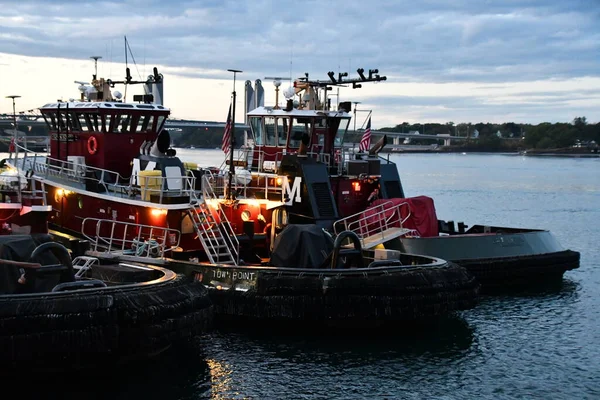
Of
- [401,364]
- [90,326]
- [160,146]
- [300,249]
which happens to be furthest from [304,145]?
[90,326]

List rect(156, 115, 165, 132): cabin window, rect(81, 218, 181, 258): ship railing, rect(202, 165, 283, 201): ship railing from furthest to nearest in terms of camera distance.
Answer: rect(156, 115, 165, 132): cabin window → rect(202, 165, 283, 201): ship railing → rect(81, 218, 181, 258): ship railing

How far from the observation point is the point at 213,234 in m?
19.5

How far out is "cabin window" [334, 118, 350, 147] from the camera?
27516 millimetres

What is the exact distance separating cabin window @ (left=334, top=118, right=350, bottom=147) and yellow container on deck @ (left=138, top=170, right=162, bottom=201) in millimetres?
8663

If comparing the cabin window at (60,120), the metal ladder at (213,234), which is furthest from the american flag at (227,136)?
the cabin window at (60,120)

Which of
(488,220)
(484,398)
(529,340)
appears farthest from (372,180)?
(488,220)

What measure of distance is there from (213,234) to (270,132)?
8.37 m

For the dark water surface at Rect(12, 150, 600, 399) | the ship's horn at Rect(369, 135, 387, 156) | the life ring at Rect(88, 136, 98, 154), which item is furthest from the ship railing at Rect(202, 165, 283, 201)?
the dark water surface at Rect(12, 150, 600, 399)

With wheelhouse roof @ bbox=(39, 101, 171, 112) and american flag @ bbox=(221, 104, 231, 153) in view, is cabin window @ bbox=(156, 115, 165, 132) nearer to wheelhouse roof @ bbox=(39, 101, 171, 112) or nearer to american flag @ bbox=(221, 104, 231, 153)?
wheelhouse roof @ bbox=(39, 101, 171, 112)

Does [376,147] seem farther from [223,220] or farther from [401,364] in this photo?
[401,364]

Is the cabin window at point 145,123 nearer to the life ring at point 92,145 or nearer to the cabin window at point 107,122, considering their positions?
the cabin window at point 107,122

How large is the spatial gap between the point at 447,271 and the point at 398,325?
1.66 meters

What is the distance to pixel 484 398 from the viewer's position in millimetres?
14570

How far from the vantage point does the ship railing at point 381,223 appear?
22344mm
